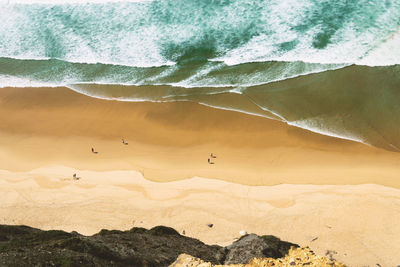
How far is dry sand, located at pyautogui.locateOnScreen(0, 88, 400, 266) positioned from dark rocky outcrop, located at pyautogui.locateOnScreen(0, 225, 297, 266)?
201 centimetres

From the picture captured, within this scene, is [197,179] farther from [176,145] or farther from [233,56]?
[233,56]

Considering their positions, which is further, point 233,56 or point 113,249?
point 233,56

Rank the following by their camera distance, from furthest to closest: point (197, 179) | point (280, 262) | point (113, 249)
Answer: point (197, 179) < point (280, 262) < point (113, 249)

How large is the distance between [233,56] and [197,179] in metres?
6.40

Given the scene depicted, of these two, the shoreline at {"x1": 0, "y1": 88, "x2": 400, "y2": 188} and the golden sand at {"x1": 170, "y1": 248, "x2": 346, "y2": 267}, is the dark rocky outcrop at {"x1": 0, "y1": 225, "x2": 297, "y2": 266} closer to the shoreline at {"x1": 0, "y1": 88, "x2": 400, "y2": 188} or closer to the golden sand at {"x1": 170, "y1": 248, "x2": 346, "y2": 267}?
the golden sand at {"x1": 170, "y1": 248, "x2": 346, "y2": 267}

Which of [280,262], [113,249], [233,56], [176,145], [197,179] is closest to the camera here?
[113,249]

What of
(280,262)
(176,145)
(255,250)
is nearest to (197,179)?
(176,145)

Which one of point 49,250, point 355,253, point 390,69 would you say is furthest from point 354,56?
point 49,250

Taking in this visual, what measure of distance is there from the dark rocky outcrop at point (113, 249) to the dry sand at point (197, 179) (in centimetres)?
201

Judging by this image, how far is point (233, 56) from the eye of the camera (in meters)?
14.8

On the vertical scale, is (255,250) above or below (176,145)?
above

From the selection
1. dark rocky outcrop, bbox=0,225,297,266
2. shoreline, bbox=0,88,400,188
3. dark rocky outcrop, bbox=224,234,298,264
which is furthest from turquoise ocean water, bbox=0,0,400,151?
dark rocky outcrop, bbox=0,225,297,266

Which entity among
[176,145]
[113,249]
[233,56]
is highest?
[233,56]

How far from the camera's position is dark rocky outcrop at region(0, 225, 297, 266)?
4820 mm
